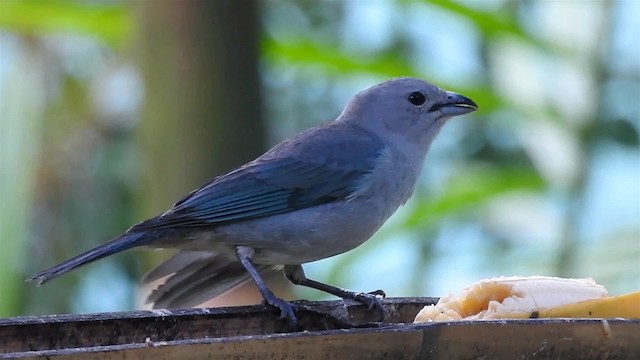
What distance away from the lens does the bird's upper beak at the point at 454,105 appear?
13.1ft

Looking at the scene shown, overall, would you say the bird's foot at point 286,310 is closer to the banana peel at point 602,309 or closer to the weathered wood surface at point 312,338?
the weathered wood surface at point 312,338

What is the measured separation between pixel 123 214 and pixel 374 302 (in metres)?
3.78

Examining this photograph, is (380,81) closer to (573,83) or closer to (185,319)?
(573,83)

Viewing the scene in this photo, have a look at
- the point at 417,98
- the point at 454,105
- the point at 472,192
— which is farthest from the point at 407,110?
the point at 472,192

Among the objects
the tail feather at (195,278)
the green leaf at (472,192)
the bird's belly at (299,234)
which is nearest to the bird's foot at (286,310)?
the bird's belly at (299,234)

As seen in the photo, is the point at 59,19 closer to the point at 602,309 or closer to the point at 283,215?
the point at 283,215

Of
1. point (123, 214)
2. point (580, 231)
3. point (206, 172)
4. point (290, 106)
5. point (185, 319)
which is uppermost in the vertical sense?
point (290, 106)

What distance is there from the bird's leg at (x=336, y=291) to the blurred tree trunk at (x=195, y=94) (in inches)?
15.3

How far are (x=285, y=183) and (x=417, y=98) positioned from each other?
71cm

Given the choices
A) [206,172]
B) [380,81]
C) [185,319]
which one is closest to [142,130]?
[206,172]

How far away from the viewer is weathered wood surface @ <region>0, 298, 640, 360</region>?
6.22 ft

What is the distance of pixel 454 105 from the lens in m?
4.04

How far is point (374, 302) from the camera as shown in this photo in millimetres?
3146

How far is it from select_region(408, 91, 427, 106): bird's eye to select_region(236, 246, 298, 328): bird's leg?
100cm
